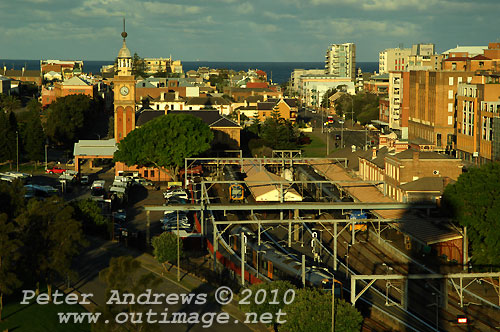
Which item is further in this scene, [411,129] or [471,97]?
[411,129]

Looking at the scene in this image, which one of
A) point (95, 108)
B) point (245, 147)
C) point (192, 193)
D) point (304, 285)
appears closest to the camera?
point (304, 285)

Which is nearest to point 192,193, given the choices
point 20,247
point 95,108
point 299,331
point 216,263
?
point 216,263

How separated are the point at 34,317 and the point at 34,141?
53.7 m

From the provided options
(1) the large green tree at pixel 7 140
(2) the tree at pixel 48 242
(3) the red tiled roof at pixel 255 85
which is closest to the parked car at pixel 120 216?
(2) the tree at pixel 48 242

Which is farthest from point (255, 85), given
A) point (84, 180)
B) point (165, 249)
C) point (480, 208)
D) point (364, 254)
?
point (165, 249)

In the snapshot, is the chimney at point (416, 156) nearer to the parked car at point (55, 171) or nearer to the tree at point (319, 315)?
the tree at point (319, 315)

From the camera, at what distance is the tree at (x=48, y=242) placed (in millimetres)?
40219

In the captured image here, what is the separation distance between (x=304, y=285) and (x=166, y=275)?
37.2ft

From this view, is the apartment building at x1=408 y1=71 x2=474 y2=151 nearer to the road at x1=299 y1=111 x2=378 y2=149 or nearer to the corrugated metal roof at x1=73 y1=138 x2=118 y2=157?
the road at x1=299 y1=111 x2=378 y2=149

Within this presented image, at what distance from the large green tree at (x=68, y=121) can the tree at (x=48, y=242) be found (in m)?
60.2

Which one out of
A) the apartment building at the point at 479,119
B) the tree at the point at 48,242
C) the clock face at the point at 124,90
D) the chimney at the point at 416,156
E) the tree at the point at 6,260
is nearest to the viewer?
the tree at the point at 6,260

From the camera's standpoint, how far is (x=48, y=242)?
4103cm

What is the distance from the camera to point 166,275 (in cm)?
4475

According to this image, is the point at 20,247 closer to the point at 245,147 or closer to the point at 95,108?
the point at 245,147
